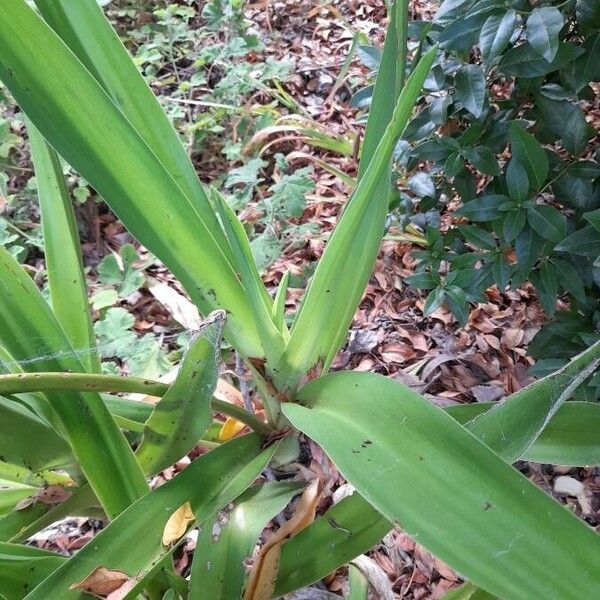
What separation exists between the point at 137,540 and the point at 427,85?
696 mm

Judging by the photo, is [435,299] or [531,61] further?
[435,299]

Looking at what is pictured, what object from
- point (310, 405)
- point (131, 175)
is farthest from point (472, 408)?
point (131, 175)

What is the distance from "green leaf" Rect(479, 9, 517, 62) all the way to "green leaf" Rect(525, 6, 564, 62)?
0.02m

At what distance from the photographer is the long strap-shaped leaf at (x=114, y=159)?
1.72 feet

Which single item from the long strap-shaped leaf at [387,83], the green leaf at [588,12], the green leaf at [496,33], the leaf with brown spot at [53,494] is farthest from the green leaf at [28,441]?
the green leaf at [588,12]

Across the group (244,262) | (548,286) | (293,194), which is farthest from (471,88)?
(293,194)

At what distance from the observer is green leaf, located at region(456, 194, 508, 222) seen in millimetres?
820

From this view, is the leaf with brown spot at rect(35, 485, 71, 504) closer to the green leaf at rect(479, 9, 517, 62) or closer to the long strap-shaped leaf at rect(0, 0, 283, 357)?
the long strap-shaped leaf at rect(0, 0, 283, 357)

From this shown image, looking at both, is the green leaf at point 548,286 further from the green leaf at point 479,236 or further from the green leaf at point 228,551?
the green leaf at point 228,551

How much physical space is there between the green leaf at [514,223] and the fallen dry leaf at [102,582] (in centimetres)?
61

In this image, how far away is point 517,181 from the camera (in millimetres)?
787

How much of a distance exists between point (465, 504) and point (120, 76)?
59cm

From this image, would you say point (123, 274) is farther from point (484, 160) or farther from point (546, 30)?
point (546, 30)

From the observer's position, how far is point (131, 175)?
2.02 ft
